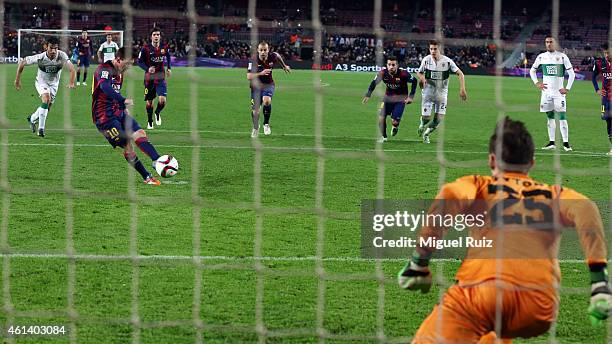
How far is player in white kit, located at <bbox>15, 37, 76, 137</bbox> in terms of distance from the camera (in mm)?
15547

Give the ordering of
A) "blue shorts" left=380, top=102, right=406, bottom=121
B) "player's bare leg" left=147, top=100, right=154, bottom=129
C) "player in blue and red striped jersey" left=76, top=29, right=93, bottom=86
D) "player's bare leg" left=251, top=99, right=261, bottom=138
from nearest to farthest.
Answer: "player's bare leg" left=251, top=99, right=261, bottom=138 → "blue shorts" left=380, top=102, right=406, bottom=121 → "player's bare leg" left=147, top=100, right=154, bottom=129 → "player in blue and red striped jersey" left=76, top=29, right=93, bottom=86

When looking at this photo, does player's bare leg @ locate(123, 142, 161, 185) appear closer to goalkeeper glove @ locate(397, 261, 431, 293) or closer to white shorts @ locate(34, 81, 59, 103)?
white shorts @ locate(34, 81, 59, 103)

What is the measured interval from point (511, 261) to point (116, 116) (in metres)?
7.83

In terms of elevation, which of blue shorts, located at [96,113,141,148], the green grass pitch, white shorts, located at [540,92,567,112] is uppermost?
white shorts, located at [540,92,567,112]

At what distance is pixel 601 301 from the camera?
4141 millimetres

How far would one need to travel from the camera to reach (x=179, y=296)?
6215 mm

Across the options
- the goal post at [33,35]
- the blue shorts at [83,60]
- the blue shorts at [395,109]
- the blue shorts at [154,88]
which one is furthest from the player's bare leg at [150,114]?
the blue shorts at [83,60]

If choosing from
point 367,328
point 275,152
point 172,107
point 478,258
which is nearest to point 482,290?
point 478,258

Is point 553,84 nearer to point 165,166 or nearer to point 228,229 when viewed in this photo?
point 165,166

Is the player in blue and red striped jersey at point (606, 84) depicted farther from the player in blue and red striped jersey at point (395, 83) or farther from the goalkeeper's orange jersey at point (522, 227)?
the goalkeeper's orange jersey at point (522, 227)

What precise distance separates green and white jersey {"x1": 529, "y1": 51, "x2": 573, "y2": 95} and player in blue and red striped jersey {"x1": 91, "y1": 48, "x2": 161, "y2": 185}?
7370 mm

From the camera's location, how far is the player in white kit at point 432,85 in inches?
648

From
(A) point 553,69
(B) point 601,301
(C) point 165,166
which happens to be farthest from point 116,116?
(B) point 601,301

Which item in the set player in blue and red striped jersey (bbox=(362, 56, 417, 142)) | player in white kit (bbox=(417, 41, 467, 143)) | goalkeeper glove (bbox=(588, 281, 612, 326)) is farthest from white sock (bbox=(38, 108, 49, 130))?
goalkeeper glove (bbox=(588, 281, 612, 326))
